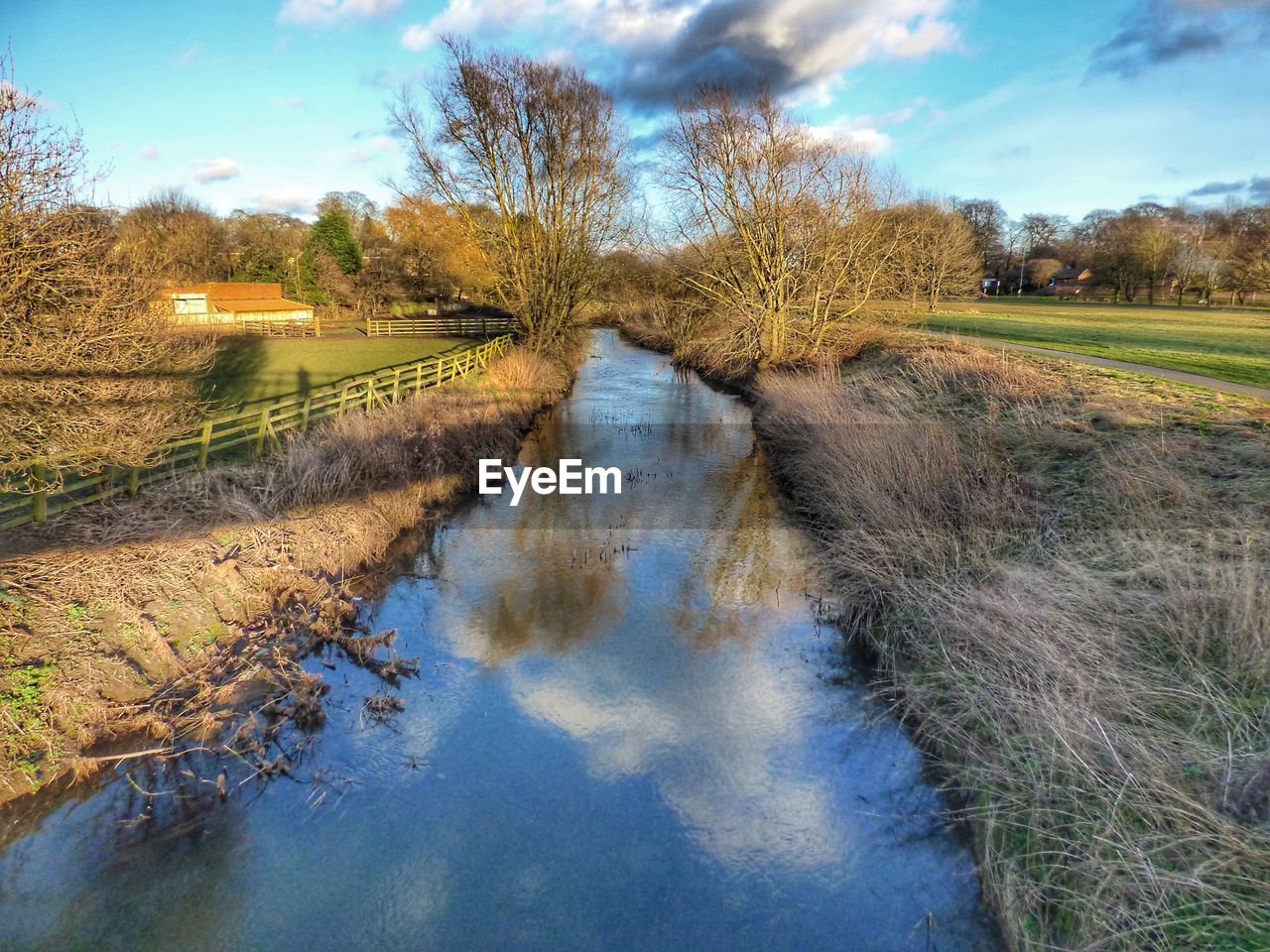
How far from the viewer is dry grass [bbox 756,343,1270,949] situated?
3.94m

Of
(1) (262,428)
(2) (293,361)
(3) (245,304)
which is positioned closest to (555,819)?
(1) (262,428)

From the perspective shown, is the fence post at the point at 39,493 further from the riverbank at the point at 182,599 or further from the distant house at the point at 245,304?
the distant house at the point at 245,304

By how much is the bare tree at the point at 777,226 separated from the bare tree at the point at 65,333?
1644 cm

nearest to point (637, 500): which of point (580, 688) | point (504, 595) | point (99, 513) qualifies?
point (504, 595)

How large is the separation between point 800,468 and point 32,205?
11.1 meters

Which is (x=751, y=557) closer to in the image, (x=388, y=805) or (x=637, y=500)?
(x=637, y=500)

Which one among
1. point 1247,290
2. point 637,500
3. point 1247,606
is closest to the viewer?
point 1247,606

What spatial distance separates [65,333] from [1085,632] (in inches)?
390

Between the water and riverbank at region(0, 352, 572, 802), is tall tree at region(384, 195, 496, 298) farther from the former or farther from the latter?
the water

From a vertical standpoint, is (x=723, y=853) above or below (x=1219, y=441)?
below

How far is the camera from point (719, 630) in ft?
26.8

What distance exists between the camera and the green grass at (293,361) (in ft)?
66.8

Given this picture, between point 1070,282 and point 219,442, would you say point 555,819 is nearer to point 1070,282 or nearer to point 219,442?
point 219,442

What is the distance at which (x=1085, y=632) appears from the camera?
19.1 ft
